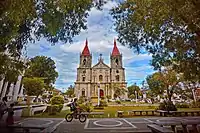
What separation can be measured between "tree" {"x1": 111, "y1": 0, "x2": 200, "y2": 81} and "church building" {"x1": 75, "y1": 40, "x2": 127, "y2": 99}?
182 feet

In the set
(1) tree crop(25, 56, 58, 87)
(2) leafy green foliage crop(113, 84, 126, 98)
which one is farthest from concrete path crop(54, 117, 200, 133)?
(2) leafy green foliage crop(113, 84, 126, 98)

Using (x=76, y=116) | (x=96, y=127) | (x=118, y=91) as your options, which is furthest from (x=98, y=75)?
(x=96, y=127)

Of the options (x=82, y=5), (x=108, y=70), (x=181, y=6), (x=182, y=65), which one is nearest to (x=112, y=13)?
(x=82, y=5)

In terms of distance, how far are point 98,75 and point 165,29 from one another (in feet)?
203

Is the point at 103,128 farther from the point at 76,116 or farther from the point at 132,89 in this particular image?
the point at 132,89

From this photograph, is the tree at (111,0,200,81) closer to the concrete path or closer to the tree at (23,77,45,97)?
the concrete path

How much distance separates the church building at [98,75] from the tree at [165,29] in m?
55.5

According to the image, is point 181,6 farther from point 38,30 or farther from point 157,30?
point 38,30

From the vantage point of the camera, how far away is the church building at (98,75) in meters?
66.1

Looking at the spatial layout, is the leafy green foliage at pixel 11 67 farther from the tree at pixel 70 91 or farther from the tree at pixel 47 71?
the tree at pixel 70 91

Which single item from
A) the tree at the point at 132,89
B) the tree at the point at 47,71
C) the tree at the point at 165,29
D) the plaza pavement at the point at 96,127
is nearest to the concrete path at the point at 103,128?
the plaza pavement at the point at 96,127

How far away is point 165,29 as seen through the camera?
24.5 ft

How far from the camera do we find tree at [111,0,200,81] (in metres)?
5.55

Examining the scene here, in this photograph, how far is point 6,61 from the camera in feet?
30.2
